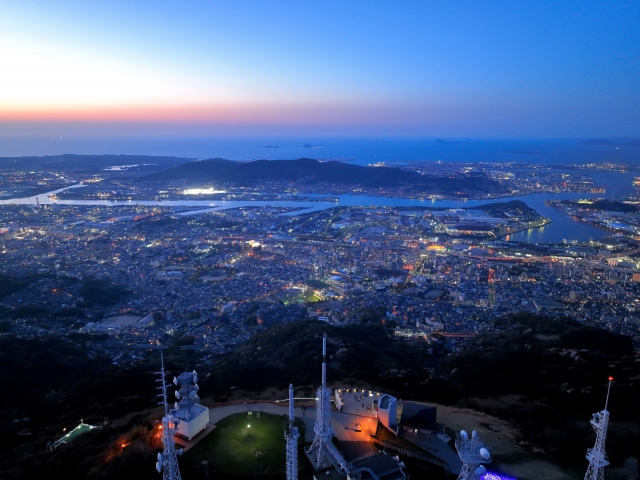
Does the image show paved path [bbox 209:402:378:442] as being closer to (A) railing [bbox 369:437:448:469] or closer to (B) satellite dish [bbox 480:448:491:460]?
(A) railing [bbox 369:437:448:469]

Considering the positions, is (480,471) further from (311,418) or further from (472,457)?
(311,418)

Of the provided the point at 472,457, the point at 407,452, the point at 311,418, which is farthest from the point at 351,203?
the point at 472,457

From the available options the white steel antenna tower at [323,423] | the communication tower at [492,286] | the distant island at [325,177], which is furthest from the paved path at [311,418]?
the distant island at [325,177]

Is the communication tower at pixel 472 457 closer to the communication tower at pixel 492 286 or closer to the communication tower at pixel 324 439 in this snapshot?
the communication tower at pixel 324 439

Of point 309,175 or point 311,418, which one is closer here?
point 311,418

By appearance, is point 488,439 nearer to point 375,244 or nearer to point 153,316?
point 153,316

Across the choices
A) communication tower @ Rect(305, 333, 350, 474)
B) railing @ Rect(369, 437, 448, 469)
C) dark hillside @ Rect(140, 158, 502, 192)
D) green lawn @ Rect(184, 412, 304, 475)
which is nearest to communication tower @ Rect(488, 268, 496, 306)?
railing @ Rect(369, 437, 448, 469)
